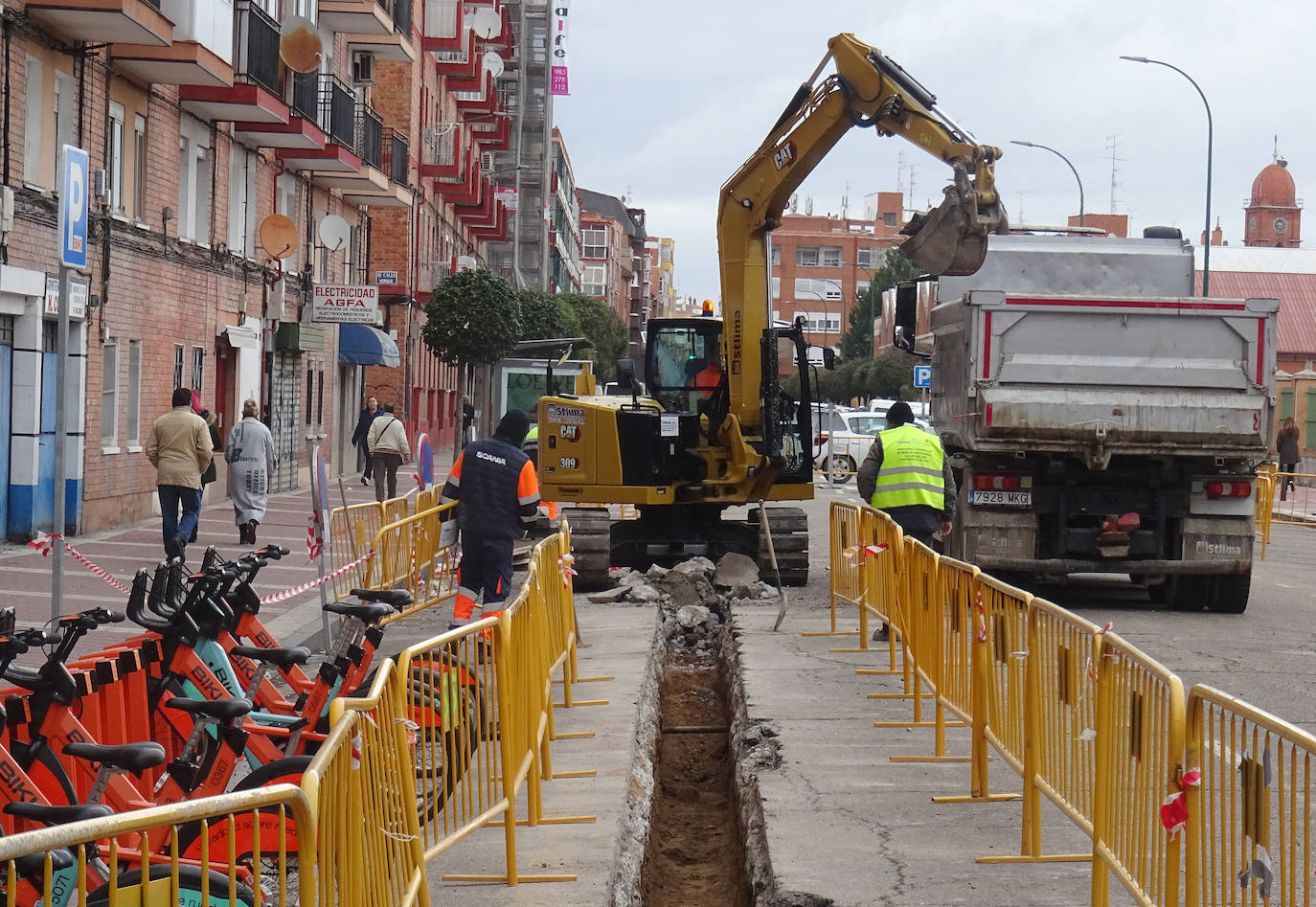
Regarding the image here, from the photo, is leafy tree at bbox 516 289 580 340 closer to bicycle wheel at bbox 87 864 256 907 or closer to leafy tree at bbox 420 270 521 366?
leafy tree at bbox 420 270 521 366

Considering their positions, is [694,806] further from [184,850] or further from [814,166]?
[814,166]

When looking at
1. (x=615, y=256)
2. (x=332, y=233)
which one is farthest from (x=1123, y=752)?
(x=615, y=256)

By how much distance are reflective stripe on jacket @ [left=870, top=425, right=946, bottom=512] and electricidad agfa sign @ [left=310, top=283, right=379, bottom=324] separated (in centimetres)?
1617

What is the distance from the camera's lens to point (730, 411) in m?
16.7

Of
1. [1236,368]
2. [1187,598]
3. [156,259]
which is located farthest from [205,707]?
[156,259]

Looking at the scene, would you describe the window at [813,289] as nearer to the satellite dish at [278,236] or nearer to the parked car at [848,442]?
the parked car at [848,442]

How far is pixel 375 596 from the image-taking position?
7590 mm

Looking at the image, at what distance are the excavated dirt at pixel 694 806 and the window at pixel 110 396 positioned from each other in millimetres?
11073

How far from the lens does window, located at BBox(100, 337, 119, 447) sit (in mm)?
22062

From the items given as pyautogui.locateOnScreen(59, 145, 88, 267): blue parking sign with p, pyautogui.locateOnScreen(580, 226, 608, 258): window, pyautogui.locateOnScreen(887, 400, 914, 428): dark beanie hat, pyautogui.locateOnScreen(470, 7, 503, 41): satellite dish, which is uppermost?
pyautogui.locateOnScreen(580, 226, 608, 258): window

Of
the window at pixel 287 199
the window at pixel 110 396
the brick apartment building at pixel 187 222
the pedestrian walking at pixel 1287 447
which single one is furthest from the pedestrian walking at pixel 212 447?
the pedestrian walking at pixel 1287 447

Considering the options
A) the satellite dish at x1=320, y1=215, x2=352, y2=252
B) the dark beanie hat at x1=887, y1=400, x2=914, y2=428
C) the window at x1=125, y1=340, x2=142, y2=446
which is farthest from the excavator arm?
the satellite dish at x1=320, y1=215, x2=352, y2=252

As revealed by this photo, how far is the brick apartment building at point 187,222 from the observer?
1917cm

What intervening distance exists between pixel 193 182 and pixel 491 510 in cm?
1646
